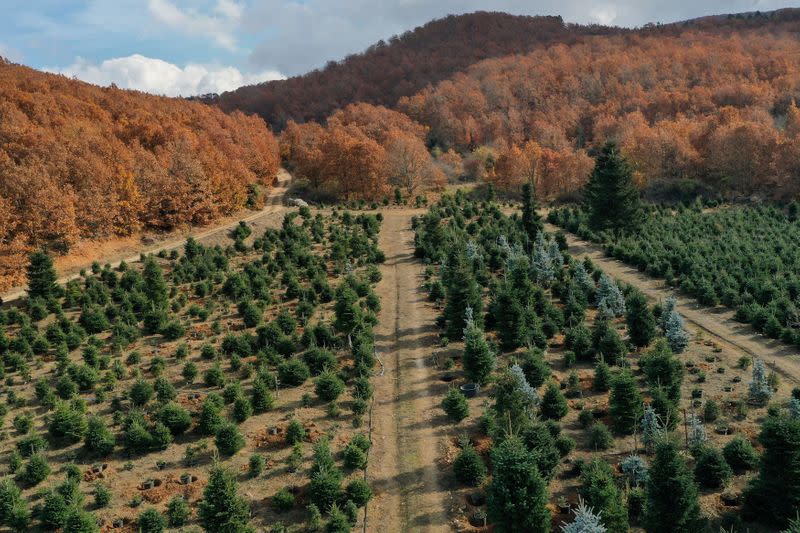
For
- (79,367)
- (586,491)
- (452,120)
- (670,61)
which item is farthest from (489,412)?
(670,61)

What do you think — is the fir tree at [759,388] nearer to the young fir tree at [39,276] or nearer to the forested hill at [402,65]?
the young fir tree at [39,276]

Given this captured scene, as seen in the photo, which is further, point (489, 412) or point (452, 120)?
point (452, 120)

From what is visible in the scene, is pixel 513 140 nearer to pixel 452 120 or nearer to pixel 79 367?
pixel 452 120

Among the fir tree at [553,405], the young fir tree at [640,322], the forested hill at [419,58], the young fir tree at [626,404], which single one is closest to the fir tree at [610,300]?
the young fir tree at [640,322]

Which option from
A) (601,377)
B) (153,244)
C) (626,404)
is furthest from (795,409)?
(153,244)

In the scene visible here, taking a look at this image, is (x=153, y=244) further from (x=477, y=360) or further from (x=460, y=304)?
(x=477, y=360)

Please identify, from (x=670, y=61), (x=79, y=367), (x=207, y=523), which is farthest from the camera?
(x=670, y=61)
